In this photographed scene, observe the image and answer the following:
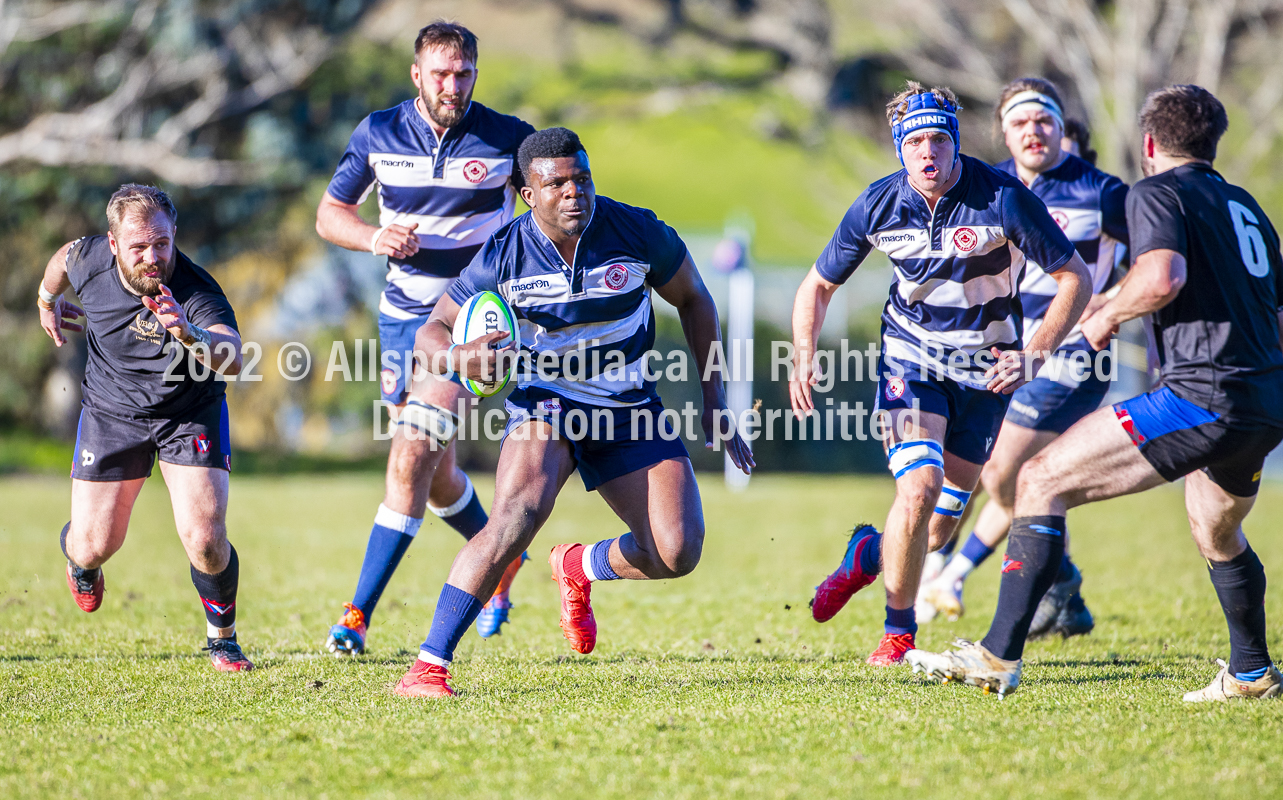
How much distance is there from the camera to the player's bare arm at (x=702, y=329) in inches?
203

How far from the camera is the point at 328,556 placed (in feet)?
32.0

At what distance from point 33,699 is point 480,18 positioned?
76.4ft

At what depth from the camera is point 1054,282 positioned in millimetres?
6320

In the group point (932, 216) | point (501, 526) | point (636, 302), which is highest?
point (932, 216)

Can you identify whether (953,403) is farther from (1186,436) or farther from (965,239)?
(1186,436)

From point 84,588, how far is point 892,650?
3907 millimetres

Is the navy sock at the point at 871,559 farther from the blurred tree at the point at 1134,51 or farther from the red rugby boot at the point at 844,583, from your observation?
the blurred tree at the point at 1134,51

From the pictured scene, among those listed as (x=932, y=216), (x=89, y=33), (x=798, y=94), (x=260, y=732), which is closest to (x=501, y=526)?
(x=260, y=732)

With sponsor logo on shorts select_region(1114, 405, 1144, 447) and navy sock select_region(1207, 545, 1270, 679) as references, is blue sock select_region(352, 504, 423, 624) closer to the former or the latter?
sponsor logo on shorts select_region(1114, 405, 1144, 447)

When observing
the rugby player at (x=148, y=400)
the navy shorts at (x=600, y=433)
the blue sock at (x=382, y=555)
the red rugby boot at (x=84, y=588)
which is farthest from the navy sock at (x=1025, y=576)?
the red rugby boot at (x=84, y=588)

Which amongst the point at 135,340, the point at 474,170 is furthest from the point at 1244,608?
the point at 135,340

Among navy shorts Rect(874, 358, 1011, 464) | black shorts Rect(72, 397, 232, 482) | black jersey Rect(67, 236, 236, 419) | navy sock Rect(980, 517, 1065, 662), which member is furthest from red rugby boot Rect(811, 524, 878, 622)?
black jersey Rect(67, 236, 236, 419)

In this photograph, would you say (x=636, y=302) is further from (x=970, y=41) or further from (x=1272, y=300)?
(x=970, y=41)

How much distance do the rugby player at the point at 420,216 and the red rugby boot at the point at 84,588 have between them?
1199mm
